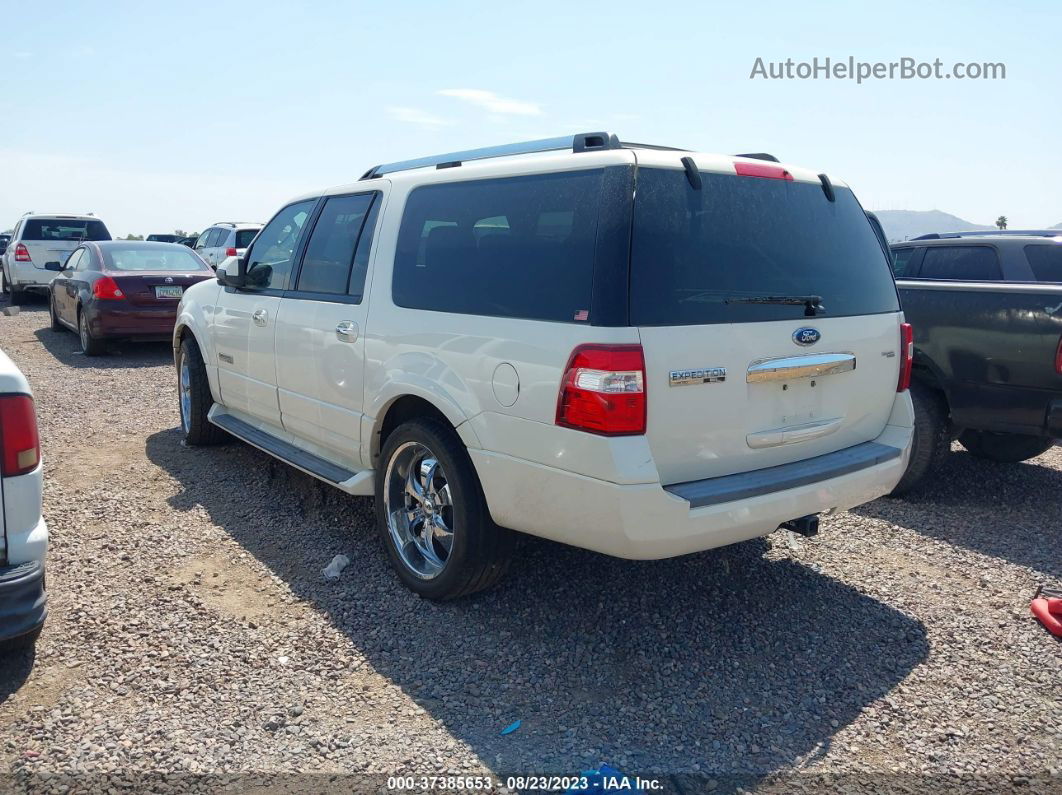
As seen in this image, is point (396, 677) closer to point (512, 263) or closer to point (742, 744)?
point (742, 744)

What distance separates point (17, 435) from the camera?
3074 millimetres

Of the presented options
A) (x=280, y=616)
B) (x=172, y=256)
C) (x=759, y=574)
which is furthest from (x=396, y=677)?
(x=172, y=256)

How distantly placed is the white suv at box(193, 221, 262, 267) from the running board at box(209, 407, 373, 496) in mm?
11157

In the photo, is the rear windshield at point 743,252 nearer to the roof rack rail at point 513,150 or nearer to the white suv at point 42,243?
the roof rack rail at point 513,150

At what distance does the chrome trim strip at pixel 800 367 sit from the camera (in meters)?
3.35

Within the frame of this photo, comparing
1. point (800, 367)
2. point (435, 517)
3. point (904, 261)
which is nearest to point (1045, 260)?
point (904, 261)

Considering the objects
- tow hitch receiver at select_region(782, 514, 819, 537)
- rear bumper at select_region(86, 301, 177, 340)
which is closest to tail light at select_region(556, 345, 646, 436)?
tow hitch receiver at select_region(782, 514, 819, 537)

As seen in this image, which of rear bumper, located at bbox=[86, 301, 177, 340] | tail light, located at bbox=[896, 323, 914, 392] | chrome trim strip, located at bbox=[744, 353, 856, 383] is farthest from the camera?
rear bumper, located at bbox=[86, 301, 177, 340]

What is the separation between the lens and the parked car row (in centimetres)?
312

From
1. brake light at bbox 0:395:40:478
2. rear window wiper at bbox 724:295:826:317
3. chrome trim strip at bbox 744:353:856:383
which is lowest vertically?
brake light at bbox 0:395:40:478

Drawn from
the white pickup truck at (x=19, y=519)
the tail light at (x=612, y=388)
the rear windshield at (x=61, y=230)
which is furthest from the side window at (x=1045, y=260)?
the rear windshield at (x=61, y=230)

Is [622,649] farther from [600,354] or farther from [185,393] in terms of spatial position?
[185,393]

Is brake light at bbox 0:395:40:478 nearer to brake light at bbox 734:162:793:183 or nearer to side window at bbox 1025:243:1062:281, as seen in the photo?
brake light at bbox 734:162:793:183

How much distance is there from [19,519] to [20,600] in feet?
0.98
